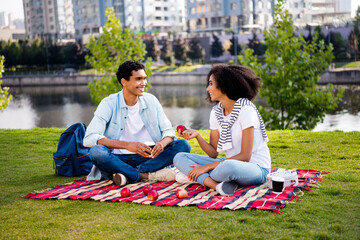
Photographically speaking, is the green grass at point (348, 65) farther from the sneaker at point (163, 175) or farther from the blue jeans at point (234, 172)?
the blue jeans at point (234, 172)

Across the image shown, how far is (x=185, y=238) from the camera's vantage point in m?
2.91

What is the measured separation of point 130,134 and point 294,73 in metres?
6.44

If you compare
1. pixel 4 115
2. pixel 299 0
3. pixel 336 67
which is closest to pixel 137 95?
pixel 4 115

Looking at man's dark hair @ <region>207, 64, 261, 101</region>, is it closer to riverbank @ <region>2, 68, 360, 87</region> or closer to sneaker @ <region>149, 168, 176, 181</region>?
sneaker @ <region>149, 168, 176, 181</region>

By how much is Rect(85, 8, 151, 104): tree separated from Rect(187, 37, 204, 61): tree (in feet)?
153

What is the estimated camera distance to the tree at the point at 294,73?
32.9 feet

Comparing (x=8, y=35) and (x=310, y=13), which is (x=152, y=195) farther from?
(x=8, y=35)

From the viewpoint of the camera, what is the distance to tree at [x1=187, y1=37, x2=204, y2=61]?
59062mm

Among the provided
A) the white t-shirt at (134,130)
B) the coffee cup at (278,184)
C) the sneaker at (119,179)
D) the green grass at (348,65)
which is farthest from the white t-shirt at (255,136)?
the green grass at (348,65)

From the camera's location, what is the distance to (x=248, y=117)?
12.8ft

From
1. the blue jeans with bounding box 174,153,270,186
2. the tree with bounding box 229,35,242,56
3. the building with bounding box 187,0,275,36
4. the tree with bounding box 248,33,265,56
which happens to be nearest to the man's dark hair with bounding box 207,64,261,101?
the blue jeans with bounding box 174,153,270,186

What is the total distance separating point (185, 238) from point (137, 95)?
80.6 inches

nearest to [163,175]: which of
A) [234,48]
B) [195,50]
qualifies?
[234,48]

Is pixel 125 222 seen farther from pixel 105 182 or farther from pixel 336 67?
pixel 336 67
